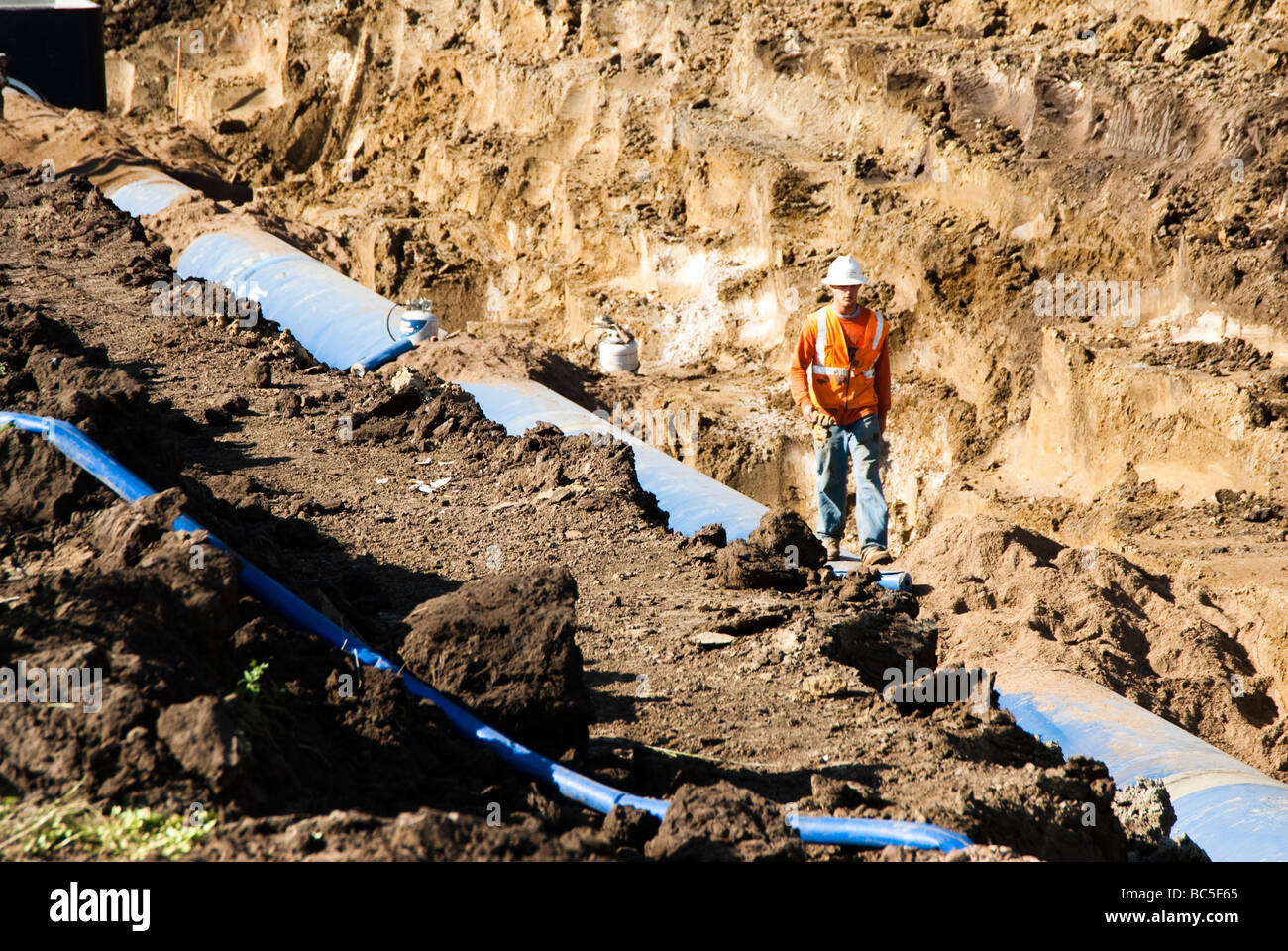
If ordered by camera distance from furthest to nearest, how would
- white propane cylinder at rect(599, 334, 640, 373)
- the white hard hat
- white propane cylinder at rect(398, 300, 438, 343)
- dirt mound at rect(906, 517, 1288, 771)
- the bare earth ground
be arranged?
white propane cylinder at rect(599, 334, 640, 373) → white propane cylinder at rect(398, 300, 438, 343) → the white hard hat → dirt mound at rect(906, 517, 1288, 771) → the bare earth ground

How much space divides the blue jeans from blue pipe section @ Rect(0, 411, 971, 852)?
4024 millimetres

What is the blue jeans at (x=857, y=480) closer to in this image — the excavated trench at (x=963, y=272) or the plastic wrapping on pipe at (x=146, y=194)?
the excavated trench at (x=963, y=272)

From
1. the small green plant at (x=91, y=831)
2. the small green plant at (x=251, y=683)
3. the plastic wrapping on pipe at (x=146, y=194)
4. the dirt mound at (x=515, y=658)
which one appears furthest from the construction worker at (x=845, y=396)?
the plastic wrapping on pipe at (x=146, y=194)

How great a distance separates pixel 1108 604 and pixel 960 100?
632 centimetres

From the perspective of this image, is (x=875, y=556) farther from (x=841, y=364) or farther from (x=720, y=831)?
(x=720, y=831)

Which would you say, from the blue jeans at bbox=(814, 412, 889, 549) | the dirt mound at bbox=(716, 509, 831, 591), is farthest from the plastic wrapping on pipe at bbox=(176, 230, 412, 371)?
the dirt mound at bbox=(716, 509, 831, 591)

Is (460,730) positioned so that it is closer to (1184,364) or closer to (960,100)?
(1184,364)

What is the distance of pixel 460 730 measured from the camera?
11.8 ft

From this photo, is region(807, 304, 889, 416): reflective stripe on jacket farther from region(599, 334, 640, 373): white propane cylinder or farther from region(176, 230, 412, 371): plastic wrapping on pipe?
region(599, 334, 640, 373): white propane cylinder

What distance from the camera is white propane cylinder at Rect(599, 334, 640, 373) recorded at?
39.1 ft

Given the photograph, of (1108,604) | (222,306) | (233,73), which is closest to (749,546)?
(1108,604)

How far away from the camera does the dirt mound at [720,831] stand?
9.51 feet

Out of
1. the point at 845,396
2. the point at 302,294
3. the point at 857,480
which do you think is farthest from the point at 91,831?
the point at 302,294

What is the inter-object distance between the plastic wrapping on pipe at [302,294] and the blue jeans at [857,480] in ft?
12.6
